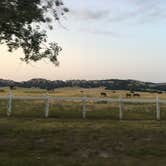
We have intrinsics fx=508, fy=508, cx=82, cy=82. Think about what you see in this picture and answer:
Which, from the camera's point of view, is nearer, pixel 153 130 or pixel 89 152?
pixel 89 152

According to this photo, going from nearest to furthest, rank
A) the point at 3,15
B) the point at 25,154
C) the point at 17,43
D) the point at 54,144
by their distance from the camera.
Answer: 1. the point at 25,154
2. the point at 3,15
3. the point at 54,144
4. the point at 17,43

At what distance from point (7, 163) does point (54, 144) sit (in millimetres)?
4843

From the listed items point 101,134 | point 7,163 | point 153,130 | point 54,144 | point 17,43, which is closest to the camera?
point 7,163

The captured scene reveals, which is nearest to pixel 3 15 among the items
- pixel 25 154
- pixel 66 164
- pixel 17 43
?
pixel 17 43

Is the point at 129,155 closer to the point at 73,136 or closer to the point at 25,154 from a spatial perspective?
the point at 25,154

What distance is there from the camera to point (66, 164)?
15.6 m

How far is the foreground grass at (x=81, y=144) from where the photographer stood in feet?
53.3

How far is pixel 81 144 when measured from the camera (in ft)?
65.6

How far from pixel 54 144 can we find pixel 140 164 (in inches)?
204

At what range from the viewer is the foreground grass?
16250mm

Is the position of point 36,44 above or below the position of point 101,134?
above

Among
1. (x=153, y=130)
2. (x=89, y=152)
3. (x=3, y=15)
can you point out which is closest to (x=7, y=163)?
(x=89, y=152)

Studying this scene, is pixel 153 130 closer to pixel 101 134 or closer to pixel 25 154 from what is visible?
pixel 101 134

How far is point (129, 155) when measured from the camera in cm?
1750
